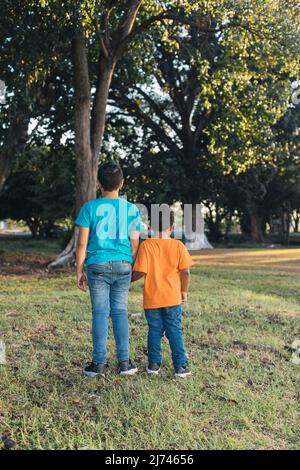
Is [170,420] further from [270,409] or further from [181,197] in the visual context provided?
[181,197]

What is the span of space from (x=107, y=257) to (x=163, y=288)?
569 mm

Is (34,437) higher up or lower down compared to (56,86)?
lower down

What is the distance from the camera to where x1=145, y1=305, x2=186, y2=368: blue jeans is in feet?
14.6

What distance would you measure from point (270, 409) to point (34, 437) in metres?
1.75

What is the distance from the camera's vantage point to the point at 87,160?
13289mm

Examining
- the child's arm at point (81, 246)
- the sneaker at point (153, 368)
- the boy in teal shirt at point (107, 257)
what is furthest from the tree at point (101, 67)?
the sneaker at point (153, 368)

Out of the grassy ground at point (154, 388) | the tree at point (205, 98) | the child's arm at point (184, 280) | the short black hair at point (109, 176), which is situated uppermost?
the tree at point (205, 98)

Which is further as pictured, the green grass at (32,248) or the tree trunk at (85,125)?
the green grass at (32,248)

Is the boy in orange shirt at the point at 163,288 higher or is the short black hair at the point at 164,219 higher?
the short black hair at the point at 164,219

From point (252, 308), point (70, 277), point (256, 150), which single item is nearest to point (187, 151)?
point (256, 150)

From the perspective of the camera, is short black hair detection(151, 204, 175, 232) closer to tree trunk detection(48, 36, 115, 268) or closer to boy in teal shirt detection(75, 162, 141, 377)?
boy in teal shirt detection(75, 162, 141, 377)

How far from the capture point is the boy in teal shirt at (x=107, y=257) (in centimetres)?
437

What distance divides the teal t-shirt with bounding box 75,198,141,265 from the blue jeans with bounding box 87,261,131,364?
0.08 metres

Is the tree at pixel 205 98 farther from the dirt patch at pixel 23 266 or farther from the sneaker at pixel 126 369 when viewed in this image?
the sneaker at pixel 126 369
